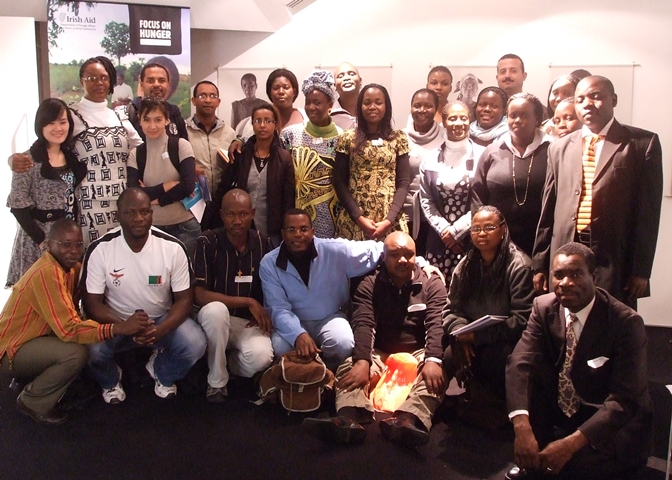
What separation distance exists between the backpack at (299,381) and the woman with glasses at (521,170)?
1293 millimetres

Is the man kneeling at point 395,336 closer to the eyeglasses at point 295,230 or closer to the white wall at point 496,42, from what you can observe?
the eyeglasses at point 295,230

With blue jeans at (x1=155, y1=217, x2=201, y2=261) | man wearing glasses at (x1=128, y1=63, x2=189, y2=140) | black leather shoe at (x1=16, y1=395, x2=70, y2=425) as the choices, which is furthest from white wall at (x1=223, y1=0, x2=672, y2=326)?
black leather shoe at (x1=16, y1=395, x2=70, y2=425)

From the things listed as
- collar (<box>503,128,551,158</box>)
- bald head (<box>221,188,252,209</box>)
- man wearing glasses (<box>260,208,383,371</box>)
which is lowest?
man wearing glasses (<box>260,208,383,371</box>)

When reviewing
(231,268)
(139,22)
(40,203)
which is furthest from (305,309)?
(139,22)

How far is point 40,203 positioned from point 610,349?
308 centimetres

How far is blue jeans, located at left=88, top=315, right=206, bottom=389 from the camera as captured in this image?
322 cm

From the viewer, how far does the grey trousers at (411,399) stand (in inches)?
113

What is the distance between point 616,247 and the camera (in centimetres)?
286

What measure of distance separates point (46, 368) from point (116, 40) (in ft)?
8.95

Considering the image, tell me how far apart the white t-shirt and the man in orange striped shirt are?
0.55 ft

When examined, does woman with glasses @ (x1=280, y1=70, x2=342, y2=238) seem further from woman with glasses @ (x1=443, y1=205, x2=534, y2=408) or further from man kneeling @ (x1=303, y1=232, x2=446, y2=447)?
woman with glasses @ (x1=443, y1=205, x2=534, y2=408)

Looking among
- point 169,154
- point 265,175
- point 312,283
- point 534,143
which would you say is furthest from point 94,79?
point 534,143

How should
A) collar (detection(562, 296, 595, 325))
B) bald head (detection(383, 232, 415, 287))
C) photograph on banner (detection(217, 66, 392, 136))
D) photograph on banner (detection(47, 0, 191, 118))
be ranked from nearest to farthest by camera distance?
collar (detection(562, 296, 595, 325)) < bald head (detection(383, 232, 415, 287)) < photograph on banner (detection(47, 0, 191, 118)) < photograph on banner (detection(217, 66, 392, 136))

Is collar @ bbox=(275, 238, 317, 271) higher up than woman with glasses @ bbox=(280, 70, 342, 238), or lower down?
lower down
